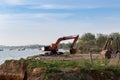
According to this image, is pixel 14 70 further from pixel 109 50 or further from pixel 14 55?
pixel 14 55

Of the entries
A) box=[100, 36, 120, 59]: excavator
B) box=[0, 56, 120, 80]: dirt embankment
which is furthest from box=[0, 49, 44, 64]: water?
box=[0, 56, 120, 80]: dirt embankment

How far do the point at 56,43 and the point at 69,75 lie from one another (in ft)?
91.3

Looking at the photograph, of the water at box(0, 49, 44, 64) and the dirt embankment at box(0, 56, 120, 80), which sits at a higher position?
the dirt embankment at box(0, 56, 120, 80)

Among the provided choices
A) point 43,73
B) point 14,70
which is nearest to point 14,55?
point 14,70

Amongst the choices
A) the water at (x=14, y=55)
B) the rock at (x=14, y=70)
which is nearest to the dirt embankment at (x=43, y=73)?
the rock at (x=14, y=70)

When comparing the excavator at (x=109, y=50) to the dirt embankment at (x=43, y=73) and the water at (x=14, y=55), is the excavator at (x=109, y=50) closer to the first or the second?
the dirt embankment at (x=43, y=73)

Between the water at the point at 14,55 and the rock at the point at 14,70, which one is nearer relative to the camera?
the rock at the point at 14,70

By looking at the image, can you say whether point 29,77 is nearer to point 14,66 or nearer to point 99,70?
point 14,66

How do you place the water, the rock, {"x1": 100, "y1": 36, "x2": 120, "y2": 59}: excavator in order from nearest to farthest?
the rock < {"x1": 100, "y1": 36, "x2": 120, "y2": 59}: excavator < the water

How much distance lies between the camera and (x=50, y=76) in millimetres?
20609

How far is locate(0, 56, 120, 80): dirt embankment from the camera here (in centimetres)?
2061

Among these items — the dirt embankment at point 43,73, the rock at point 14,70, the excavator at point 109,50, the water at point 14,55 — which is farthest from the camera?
the water at point 14,55

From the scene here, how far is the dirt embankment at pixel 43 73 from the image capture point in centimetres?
2061

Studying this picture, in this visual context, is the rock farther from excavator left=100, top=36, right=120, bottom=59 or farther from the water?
the water
